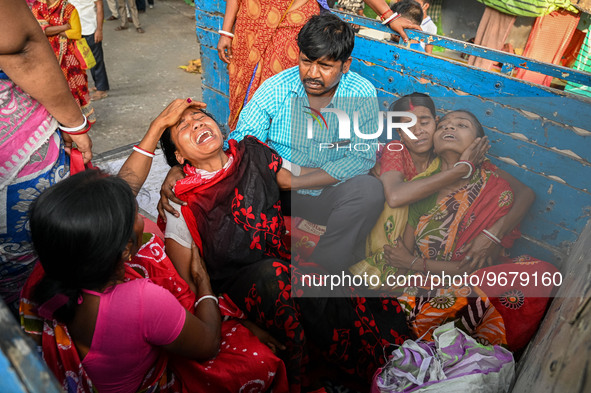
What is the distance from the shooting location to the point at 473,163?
8.04ft

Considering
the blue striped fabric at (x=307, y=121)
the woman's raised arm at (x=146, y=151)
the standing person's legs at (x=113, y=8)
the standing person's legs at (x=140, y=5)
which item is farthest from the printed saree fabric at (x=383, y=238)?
the standing person's legs at (x=140, y=5)

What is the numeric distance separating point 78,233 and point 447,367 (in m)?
1.51

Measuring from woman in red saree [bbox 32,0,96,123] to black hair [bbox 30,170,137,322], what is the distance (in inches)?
98.2

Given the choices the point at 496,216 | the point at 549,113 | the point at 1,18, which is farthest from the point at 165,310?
the point at 549,113

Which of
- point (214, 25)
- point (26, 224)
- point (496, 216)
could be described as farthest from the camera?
point (214, 25)

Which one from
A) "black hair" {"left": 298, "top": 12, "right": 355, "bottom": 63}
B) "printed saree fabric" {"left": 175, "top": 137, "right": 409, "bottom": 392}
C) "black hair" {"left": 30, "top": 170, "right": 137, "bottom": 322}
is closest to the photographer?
"black hair" {"left": 30, "top": 170, "right": 137, "bottom": 322}

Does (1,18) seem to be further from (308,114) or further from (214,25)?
(214,25)

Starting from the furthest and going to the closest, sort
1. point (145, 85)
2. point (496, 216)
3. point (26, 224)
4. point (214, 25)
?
point (145, 85) → point (214, 25) → point (496, 216) → point (26, 224)

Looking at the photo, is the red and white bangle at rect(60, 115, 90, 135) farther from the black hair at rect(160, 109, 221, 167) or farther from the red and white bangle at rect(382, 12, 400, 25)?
the red and white bangle at rect(382, 12, 400, 25)

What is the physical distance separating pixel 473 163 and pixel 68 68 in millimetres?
3468

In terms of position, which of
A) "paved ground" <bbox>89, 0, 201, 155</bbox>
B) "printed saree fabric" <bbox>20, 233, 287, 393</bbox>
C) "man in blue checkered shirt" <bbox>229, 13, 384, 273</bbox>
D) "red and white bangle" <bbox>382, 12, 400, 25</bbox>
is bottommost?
"paved ground" <bbox>89, 0, 201, 155</bbox>

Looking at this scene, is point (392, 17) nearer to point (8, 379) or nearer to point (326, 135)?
point (326, 135)

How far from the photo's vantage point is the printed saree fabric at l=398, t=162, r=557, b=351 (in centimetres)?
203

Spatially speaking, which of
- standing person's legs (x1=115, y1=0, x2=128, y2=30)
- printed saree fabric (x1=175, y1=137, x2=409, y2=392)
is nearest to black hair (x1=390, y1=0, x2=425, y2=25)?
printed saree fabric (x1=175, y1=137, x2=409, y2=392)
